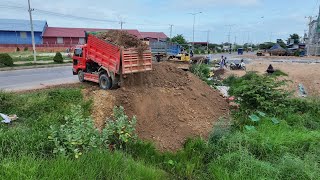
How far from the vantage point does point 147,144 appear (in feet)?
21.8

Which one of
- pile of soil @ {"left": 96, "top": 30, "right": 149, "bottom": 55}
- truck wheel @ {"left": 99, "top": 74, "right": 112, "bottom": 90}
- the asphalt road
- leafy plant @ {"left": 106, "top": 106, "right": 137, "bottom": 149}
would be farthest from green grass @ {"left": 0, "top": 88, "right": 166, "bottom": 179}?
the asphalt road

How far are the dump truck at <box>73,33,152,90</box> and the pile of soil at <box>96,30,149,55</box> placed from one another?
196mm

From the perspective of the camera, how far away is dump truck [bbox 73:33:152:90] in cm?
1034

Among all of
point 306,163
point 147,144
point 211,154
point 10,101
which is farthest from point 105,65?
point 306,163

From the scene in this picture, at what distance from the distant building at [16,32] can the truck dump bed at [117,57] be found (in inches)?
1964

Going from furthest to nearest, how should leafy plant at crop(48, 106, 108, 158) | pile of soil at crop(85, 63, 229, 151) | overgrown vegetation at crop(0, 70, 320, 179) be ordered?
pile of soil at crop(85, 63, 229, 151) < leafy plant at crop(48, 106, 108, 158) < overgrown vegetation at crop(0, 70, 320, 179)

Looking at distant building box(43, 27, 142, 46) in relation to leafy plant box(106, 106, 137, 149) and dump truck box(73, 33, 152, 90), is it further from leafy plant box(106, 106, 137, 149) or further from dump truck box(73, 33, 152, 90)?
leafy plant box(106, 106, 137, 149)

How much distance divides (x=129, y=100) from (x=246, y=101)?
3863 millimetres

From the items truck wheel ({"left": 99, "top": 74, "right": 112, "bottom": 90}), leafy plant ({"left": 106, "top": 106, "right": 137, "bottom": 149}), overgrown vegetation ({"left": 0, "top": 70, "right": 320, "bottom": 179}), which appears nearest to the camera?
overgrown vegetation ({"left": 0, "top": 70, "right": 320, "bottom": 179})

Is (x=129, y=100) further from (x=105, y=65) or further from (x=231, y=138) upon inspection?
(x=231, y=138)

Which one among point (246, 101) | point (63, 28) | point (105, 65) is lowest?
point (246, 101)

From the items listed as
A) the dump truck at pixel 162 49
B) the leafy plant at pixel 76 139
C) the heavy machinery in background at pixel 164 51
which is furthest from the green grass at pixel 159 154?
the dump truck at pixel 162 49

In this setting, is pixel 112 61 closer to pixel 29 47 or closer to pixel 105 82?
pixel 105 82

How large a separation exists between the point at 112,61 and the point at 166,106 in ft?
9.65
